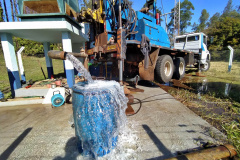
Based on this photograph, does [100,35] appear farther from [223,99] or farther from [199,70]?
[199,70]

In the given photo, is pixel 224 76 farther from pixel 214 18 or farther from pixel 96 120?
pixel 214 18

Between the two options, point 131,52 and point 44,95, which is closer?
point 44,95

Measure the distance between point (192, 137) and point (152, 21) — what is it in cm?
445

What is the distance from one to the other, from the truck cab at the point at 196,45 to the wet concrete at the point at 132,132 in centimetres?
655

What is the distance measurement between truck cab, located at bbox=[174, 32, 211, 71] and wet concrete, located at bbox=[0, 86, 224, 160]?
258 inches

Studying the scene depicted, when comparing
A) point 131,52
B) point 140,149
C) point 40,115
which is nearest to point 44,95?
point 40,115

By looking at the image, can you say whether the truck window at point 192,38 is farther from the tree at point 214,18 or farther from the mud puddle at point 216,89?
the tree at point 214,18

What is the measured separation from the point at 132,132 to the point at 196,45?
8.15 metres

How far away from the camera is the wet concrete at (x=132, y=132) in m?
1.64

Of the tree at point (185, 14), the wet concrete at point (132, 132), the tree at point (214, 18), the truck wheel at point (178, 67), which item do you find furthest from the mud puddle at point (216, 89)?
the tree at point (214, 18)

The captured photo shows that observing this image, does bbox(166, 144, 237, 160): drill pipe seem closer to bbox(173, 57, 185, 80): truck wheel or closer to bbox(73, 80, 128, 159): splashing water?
bbox(73, 80, 128, 159): splashing water

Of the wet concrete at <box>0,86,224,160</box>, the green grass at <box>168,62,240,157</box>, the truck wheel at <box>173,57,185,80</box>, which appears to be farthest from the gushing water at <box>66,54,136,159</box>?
the truck wheel at <box>173,57,185,80</box>

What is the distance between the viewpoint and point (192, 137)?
1.85 metres

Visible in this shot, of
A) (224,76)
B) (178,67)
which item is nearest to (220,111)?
(178,67)
